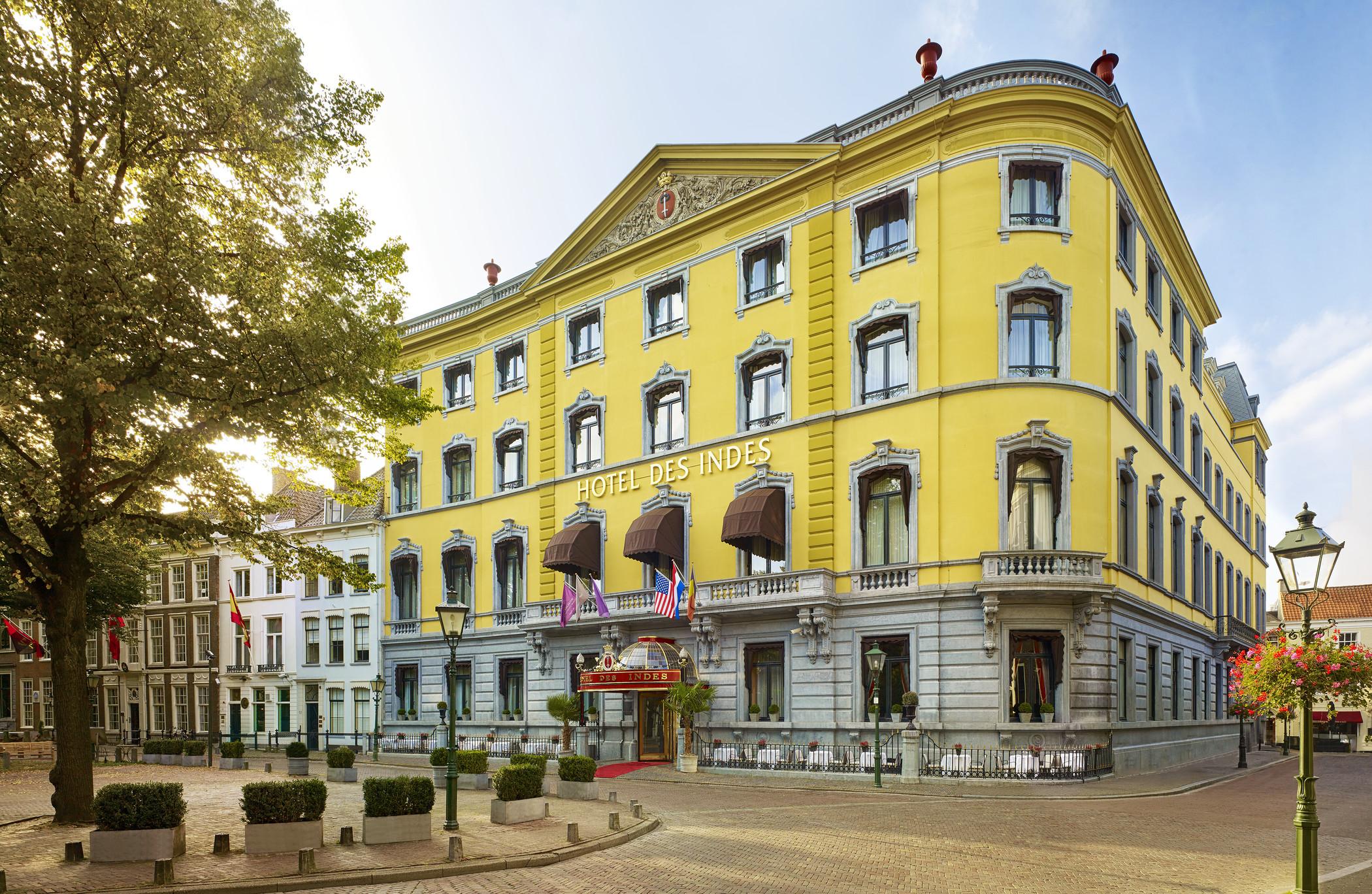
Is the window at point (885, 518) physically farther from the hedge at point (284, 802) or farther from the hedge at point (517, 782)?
the hedge at point (284, 802)

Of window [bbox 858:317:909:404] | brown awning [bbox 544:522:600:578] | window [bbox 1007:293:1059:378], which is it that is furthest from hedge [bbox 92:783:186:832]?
A: window [bbox 1007:293:1059:378]

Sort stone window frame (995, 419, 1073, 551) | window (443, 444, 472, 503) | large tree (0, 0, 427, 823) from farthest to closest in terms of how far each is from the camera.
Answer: window (443, 444, 472, 503) → stone window frame (995, 419, 1073, 551) → large tree (0, 0, 427, 823)

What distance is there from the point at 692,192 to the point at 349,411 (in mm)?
17696

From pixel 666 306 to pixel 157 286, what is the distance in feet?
70.6

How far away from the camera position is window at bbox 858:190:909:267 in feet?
97.2

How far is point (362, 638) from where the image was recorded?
4684 cm

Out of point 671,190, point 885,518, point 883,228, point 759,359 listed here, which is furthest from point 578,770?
point 671,190

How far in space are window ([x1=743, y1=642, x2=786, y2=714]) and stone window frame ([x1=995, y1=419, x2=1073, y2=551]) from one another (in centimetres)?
798

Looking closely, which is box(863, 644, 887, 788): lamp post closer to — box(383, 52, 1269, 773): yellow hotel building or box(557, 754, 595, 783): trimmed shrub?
box(383, 52, 1269, 773): yellow hotel building

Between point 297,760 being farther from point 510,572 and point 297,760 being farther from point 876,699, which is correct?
point 876,699

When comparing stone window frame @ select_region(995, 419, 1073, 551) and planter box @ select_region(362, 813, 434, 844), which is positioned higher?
stone window frame @ select_region(995, 419, 1073, 551)

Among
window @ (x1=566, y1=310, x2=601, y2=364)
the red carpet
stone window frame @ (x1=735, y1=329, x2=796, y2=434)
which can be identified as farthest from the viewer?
window @ (x1=566, y1=310, x2=601, y2=364)

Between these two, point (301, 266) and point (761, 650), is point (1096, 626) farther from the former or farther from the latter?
point (301, 266)

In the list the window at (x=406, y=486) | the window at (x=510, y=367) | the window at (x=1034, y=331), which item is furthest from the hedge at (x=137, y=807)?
the window at (x=406, y=486)
